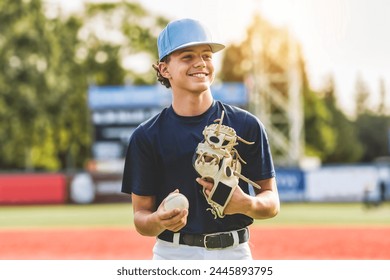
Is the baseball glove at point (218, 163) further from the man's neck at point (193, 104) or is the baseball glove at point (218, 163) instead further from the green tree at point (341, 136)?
the green tree at point (341, 136)

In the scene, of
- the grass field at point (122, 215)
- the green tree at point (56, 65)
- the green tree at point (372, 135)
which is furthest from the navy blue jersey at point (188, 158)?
the green tree at point (372, 135)

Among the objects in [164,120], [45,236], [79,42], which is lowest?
[45,236]

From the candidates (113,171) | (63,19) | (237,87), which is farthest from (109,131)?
(63,19)

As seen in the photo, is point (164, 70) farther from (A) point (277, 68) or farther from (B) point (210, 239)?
(A) point (277, 68)

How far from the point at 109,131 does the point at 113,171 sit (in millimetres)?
1523

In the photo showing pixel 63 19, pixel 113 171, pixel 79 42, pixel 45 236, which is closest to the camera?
pixel 45 236

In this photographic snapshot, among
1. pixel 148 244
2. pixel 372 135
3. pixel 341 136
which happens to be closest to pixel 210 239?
pixel 148 244

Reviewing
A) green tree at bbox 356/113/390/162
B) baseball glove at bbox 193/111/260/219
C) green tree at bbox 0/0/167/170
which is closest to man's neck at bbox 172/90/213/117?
baseball glove at bbox 193/111/260/219

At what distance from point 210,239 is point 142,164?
1.10 ft

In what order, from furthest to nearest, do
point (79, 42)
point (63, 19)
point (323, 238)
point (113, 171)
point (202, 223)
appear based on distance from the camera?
1. point (79, 42)
2. point (63, 19)
3. point (113, 171)
4. point (323, 238)
5. point (202, 223)

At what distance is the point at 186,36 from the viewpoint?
7.95ft

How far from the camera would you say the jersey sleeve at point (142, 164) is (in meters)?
2.45

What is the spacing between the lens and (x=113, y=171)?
15438 mm

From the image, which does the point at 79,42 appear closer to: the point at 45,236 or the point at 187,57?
the point at 45,236
